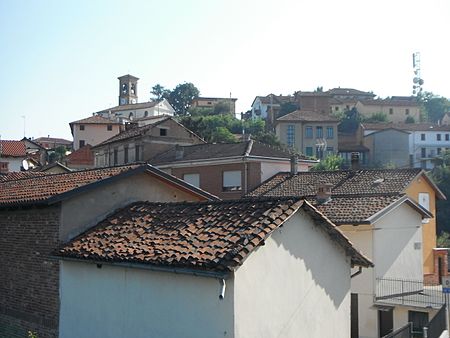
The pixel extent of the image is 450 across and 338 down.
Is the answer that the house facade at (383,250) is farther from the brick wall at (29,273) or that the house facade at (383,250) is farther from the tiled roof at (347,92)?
the tiled roof at (347,92)

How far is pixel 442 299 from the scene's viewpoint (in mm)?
20328

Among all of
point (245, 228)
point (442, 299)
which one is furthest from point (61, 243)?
point (442, 299)

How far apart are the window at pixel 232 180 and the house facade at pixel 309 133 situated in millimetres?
34919

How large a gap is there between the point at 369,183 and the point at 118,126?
50.7 m

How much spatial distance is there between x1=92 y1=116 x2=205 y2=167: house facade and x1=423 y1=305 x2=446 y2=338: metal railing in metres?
30.4

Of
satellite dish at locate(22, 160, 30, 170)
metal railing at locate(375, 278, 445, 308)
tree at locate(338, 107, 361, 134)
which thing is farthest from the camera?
tree at locate(338, 107, 361, 134)

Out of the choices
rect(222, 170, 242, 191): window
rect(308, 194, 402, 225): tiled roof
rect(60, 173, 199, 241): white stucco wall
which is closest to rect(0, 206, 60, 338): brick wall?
rect(60, 173, 199, 241): white stucco wall

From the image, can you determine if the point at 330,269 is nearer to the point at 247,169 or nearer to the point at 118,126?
the point at 247,169

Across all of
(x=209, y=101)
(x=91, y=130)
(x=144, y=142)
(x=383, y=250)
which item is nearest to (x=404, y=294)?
(x=383, y=250)

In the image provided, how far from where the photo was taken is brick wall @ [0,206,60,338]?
12.2m

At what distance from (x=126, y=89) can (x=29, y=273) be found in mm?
96311

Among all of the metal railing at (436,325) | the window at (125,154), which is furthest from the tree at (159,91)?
the metal railing at (436,325)

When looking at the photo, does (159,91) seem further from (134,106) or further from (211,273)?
(211,273)

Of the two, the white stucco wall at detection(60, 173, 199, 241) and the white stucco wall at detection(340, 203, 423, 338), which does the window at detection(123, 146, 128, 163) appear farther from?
the white stucco wall at detection(60, 173, 199, 241)
